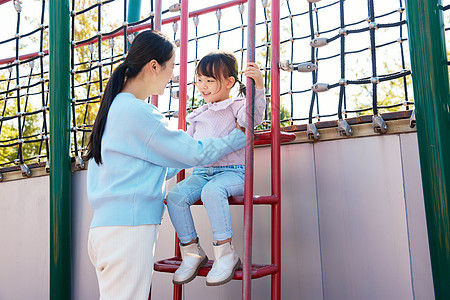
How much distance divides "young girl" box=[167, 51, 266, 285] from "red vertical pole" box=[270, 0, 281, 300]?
0.08m

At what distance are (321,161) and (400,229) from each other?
0.41m

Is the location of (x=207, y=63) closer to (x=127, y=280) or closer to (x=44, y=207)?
(x=127, y=280)

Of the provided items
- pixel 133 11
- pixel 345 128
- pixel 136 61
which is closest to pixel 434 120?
pixel 345 128

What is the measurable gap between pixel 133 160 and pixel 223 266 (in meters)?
0.45

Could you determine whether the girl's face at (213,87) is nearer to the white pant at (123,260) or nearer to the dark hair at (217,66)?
the dark hair at (217,66)

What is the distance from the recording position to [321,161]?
1.96 meters

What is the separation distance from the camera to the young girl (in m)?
1.57

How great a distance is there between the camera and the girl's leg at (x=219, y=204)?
5.16ft

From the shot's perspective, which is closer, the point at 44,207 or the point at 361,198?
the point at 361,198

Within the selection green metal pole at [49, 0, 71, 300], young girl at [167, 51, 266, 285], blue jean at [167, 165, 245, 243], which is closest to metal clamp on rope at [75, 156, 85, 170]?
green metal pole at [49, 0, 71, 300]

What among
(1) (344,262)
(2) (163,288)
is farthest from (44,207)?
(1) (344,262)

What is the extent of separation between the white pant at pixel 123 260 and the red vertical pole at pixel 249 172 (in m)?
0.31

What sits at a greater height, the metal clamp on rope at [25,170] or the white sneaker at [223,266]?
the metal clamp on rope at [25,170]

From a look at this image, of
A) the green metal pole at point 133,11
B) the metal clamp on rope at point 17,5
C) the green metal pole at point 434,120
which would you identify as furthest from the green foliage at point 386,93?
the green metal pole at point 434,120
